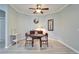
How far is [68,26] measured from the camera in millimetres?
5387

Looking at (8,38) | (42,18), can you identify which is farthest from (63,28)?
(8,38)

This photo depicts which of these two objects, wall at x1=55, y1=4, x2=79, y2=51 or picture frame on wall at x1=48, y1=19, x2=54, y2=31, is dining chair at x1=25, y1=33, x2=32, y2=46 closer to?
picture frame on wall at x1=48, y1=19, x2=54, y2=31

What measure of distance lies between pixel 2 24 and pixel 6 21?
324 mm

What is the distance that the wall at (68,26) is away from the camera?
4805mm

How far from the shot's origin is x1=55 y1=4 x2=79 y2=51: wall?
4805 mm

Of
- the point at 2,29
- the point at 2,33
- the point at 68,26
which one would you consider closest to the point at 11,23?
the point at 2,29

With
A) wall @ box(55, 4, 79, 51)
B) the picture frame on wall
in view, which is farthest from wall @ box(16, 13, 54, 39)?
wall @ box(55, 4, 79, 51)

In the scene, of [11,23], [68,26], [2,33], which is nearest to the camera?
[2,33]

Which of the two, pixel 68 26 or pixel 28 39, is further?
pixel 68 26

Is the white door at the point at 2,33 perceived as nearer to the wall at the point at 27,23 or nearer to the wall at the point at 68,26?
the wall at the point at 27,23

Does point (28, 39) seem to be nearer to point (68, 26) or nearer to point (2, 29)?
point (2, 29)

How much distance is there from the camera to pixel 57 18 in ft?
17.5
